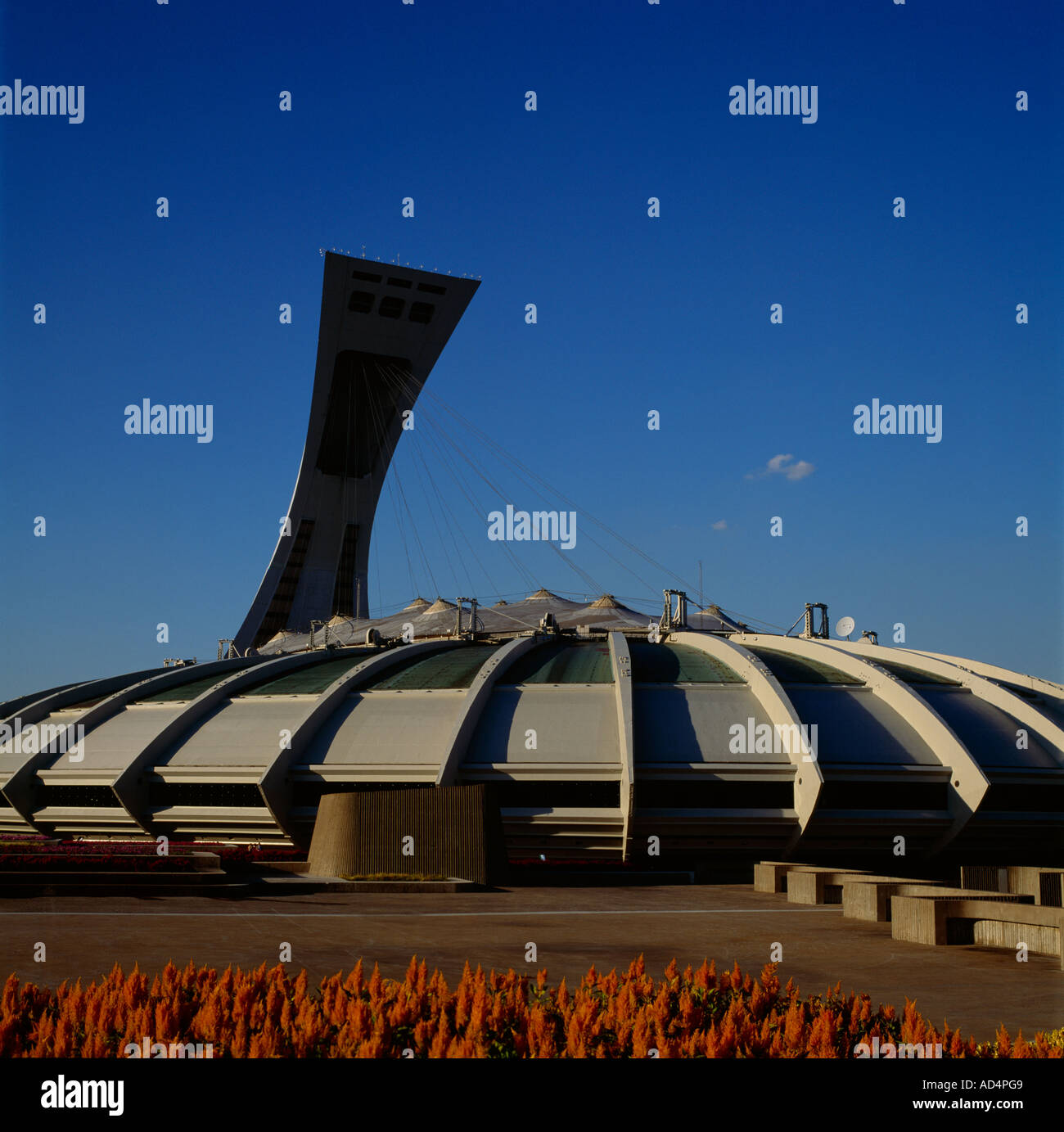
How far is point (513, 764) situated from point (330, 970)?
1916 centimetres

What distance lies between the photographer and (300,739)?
33031 mm

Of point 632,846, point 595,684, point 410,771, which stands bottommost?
point 632,846

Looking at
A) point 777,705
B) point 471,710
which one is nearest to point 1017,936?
point 777,705

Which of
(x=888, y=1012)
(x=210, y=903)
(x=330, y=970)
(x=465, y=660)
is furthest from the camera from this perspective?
(x=465, y=660)

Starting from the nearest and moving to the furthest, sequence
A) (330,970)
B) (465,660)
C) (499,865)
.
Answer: (330,970) < (499,865) < (465,660)

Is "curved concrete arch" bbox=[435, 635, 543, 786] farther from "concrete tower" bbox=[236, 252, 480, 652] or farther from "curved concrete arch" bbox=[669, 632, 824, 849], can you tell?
"concrete tower" bbox=[236, 252, 480, 652]

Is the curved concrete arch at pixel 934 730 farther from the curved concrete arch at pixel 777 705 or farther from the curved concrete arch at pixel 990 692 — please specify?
the curved concrete arch at pixel 777 705

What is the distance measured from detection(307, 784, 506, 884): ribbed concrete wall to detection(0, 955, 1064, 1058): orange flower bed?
1572 centimetres

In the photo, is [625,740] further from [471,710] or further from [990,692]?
[990,692]

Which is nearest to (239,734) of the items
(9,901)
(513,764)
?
(513,764)

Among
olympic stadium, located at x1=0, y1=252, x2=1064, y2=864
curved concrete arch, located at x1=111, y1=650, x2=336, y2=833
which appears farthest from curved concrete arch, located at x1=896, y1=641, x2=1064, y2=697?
curved concrete arch, located at x1=111, y1=650, x2=336, y2=833

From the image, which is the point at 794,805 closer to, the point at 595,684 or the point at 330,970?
the point at 595,684

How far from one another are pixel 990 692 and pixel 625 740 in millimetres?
13798

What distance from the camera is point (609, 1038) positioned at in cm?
795
